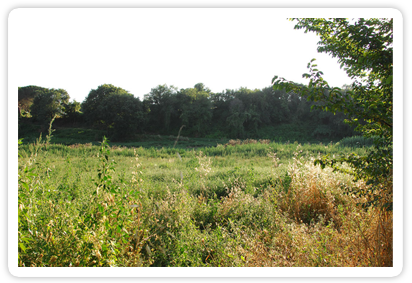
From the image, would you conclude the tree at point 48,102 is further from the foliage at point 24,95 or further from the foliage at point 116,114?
the foliage at point 116,114

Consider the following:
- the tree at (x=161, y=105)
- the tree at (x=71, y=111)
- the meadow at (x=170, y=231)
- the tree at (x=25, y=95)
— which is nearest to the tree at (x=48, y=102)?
A: the tree at (x=71, y=111)

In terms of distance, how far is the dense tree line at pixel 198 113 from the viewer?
25984 mm

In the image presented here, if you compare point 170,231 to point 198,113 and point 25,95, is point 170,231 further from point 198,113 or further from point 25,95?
point 198,113

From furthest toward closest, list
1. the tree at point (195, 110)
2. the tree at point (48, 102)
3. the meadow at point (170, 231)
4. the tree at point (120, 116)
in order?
the tree at point (195, 110)
the tree at point (120, 116)
the tree at point (48, 102)
the meadow at point (170, 231)

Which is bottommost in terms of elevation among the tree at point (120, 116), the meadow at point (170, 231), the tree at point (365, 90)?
the meadow at point (170, 231)

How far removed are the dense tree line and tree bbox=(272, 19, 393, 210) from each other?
20.7 metres

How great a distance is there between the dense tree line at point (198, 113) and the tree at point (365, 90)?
68.0 ft

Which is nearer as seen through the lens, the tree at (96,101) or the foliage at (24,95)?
the foliage at (24,95)

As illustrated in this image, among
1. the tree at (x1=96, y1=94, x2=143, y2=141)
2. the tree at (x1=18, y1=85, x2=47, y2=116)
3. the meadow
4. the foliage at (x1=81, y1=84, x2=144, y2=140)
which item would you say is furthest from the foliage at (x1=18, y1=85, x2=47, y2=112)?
the foliage at (x1=81, y1=84, x2=144, y2=140)

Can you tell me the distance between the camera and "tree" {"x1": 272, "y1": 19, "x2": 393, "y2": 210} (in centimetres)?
190

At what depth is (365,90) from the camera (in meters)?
2.38

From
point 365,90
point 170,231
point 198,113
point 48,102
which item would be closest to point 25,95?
point 48,102
